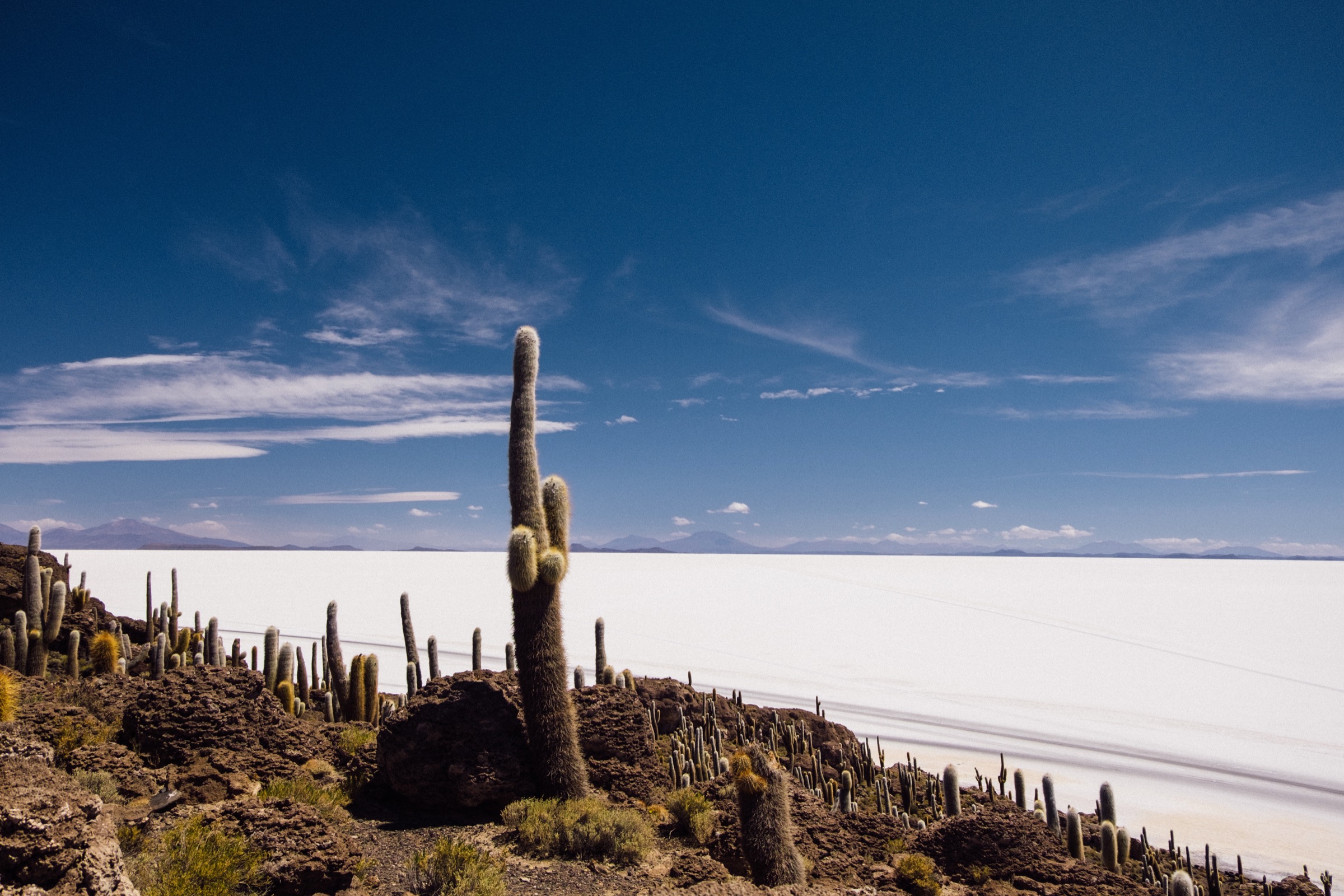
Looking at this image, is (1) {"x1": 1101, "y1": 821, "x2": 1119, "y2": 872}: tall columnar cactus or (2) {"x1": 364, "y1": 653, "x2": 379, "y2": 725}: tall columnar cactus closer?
(1) {"x1": 1101, "y1": 821, "x2": 1119, "y2": 872}: tall columnar cactus

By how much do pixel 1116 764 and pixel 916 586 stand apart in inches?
1323

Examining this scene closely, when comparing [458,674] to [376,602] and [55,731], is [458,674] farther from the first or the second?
[376,602]

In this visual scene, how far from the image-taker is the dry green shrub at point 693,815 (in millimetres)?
7297

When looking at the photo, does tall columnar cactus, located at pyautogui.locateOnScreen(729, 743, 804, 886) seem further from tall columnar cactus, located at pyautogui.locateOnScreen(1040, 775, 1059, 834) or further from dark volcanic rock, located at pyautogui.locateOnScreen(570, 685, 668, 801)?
tall columnar cactus, located at pyautogui.locateOnScreen(1040, 775, 1059, 834)

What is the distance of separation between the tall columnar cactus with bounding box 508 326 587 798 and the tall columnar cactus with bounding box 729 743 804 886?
83.1 inches

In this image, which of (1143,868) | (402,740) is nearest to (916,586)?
(1143,868)

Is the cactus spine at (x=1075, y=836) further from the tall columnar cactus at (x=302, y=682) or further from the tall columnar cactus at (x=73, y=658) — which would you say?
the tall columnar cactus at (x=73, y=658)

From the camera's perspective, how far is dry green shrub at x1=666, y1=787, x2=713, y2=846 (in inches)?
287

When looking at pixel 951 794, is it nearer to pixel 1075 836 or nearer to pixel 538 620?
pixel 1075 836

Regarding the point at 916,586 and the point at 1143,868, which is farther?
the point at 916,586

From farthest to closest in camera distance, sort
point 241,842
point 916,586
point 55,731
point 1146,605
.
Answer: point 916,586
point 1146,605
point 55,731
point 241,842

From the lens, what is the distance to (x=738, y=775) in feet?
21.6

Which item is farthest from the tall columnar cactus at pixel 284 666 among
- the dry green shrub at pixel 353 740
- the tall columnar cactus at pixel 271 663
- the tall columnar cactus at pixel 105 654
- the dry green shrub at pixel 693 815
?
the dry green shrub at pixel 693 815

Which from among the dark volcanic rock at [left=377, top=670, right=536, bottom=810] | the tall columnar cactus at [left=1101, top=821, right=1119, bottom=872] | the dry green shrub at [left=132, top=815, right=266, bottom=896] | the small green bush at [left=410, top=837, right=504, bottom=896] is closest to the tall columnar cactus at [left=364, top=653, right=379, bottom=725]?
the dark volcanic rock at [left=377, top=670, right=536, bottom=810]
